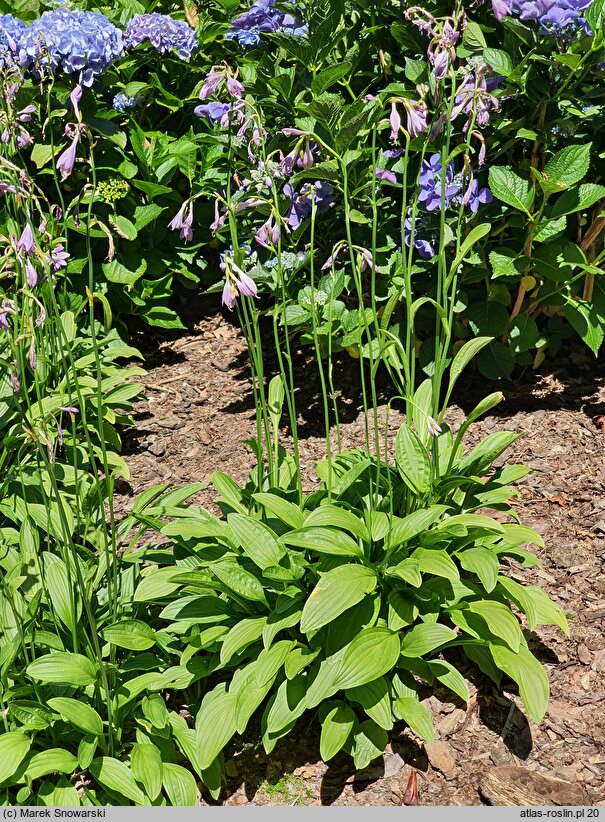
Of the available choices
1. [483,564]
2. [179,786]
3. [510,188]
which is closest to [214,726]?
[179,786]

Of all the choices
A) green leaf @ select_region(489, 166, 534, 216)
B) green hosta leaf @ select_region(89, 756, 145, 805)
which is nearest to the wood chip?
green hosta leaf @ select_region(89, 756, 145, 805)

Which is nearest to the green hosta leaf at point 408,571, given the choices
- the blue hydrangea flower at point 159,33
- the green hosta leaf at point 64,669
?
the green hosta leaf at point 64,669

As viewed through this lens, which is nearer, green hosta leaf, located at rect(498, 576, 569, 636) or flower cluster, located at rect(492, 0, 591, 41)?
green hosta leaf, located at rect(498, 576, 569, 636)

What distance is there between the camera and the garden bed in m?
2.46

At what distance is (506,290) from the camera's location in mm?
3600

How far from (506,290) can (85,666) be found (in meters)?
2.23

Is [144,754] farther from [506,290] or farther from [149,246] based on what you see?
[149,246]

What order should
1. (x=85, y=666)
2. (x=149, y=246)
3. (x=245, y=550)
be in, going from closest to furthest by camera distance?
(x=85, y=666) → (x=245, y=550) → (x=149, y=246)

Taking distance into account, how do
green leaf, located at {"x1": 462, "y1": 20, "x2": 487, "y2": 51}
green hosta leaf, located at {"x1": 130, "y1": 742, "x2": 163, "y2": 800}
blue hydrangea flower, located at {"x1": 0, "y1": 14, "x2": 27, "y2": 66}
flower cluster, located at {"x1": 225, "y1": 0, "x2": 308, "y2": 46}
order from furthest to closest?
flower cluster, located at {"x1": 225, "y1": 0, "x2": 308, "y2": 46}
blue hydrangea flower, located at {"x1": 0, "y1": 14, "x2": 27, "y2": 66}
green leaf, located at {"x1": 462, "y1": 20, "x2": 487, "y2": 51}
green hosta leaf, located at {"x1": 130, "y1": 742, "x2": 163, "y2": 800}

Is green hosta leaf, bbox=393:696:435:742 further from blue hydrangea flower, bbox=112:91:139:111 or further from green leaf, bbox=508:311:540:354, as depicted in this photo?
blue hydrangea flower, bbox=112:91:139:111

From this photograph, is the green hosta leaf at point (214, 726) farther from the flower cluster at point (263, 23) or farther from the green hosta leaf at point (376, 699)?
the flower cluster at point (263, 23)

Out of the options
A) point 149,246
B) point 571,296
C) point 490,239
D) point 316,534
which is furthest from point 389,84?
point 316,534

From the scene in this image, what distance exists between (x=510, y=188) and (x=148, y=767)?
2.39 meters

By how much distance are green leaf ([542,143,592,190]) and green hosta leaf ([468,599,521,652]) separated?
162 centimetres
